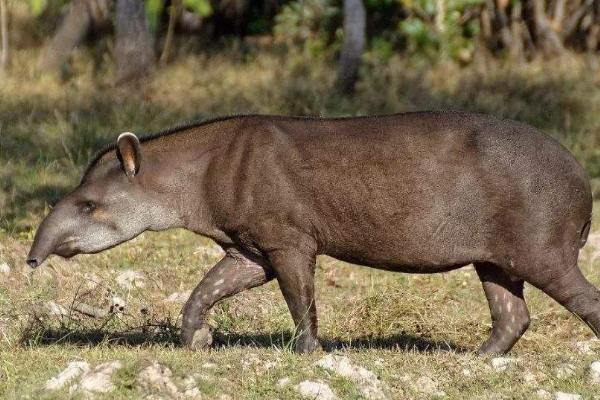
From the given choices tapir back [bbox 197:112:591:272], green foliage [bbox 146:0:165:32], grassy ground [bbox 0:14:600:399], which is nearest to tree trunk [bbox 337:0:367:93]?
grassy ground [bbox 0:14:600:399]

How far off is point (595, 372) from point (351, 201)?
6.08 feet

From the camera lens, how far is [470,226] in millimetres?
7961

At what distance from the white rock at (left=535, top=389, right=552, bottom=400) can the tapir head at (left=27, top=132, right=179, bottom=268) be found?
2.74m

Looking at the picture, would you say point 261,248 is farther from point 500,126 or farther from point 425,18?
point 425,18

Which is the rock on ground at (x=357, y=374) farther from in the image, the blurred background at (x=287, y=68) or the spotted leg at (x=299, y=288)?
the blurred background at (x=287, y=68)

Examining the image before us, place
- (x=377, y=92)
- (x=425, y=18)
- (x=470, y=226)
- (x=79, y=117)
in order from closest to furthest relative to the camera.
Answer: (x=470, y=226) → (x=79, y=117) → (x=377, y=92) → (x=425, y=18)

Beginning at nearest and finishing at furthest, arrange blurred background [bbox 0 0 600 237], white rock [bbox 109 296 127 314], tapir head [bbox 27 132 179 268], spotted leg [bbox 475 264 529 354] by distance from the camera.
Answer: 1. tapir head [bbox 27 132 179 268]
2. spotted leg [bbox 475 264 529 354]
3. white rock [bbox 109 296 127 314]
4. blurred background [bbox 0 0 600 237]

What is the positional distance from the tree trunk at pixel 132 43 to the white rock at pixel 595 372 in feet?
33.2

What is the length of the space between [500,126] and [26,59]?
10693 millimetres

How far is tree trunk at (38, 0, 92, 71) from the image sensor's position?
55.9ft

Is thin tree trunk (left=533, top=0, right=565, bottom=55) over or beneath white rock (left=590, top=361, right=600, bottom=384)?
beneath

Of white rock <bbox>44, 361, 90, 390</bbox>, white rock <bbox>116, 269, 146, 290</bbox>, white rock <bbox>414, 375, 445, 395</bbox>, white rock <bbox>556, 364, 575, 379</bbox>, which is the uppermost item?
white rock <bbox>44, 361, 90, 390</bbox>

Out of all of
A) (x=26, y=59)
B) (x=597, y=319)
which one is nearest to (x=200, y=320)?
(x=597, y=319)

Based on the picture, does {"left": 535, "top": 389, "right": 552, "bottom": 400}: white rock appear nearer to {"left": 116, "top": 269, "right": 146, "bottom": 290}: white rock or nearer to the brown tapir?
the brown tapir
